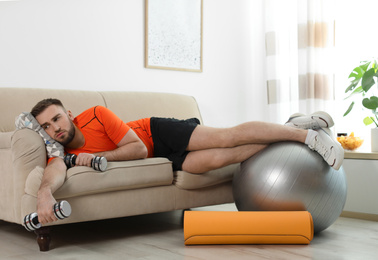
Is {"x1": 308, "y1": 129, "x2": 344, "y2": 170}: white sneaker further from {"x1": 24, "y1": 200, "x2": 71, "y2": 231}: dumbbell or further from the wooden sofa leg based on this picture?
the wooden sofa leg

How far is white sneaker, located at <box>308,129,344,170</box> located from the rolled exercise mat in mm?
311

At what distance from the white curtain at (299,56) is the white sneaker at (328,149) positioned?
182 centimetres

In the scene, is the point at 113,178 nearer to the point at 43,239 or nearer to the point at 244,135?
the point at 43,239

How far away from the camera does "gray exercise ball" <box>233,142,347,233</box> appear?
2.49 metres

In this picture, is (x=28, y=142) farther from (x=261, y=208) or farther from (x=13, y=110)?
(x=261, y=208)

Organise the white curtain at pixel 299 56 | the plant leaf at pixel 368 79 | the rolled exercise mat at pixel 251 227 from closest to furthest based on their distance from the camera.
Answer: the rolled exercise mat at pixel 251 227 < the plant leaf at pixel 368 79 < the white curtain at pixel 299 56

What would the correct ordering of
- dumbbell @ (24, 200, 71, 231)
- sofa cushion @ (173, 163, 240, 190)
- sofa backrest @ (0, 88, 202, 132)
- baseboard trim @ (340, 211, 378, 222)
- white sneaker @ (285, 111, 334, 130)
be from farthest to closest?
baseboard trim @ (340, 211, 378, 222) → sofa backrest @ (0, 88, 202, 132) → sofa cushion @ (173, 163, 240, 190) → white sneaker @ (285, 111, 334, 130) → dumbbell @ (24, 200, 71, 231)

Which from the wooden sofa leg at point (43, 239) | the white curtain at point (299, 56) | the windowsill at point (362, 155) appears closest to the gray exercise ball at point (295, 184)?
the windowsill at point (362, 155)

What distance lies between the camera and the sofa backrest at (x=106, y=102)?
3035 millimetres

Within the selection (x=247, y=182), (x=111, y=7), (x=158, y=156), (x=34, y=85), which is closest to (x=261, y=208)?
(x=247, y=182)

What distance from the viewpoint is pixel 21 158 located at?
244 cm

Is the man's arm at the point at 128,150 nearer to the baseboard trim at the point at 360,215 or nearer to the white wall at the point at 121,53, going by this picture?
the white wall at the point at 121,53

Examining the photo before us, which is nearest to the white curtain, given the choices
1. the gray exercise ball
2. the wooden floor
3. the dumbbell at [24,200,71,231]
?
the wooden floor

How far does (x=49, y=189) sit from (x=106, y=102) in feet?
4.10
